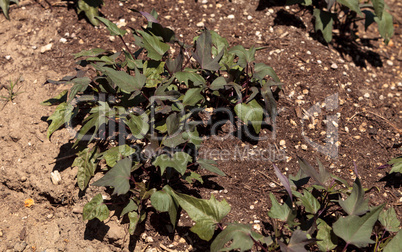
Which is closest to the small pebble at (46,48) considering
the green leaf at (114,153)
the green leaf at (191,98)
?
the green leaf at (114,153)

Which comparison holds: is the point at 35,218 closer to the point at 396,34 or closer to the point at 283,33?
the point at 283,33

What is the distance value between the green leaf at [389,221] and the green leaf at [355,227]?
199 millimetres

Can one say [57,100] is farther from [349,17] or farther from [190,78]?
[349,17]

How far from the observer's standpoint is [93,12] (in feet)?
10.3

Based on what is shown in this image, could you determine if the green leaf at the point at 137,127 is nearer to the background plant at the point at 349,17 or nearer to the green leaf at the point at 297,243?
the green leaf at the point at 297,243

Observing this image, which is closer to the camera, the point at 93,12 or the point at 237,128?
the point at 237,128

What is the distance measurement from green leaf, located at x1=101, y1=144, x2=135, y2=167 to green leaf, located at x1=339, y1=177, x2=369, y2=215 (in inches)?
48.4

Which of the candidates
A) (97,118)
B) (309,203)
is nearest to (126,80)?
(97,118)

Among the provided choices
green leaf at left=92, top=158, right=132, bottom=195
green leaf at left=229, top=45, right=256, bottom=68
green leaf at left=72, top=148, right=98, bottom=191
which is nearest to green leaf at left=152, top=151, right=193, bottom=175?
green leaf at left=92, top=158, right=132, bottom=195

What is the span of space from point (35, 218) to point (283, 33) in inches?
91.2

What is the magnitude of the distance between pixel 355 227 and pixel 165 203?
0.99 m

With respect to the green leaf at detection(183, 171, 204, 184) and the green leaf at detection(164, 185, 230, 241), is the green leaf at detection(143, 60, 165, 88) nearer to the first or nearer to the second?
the green leaf at detection(183, 171, 204, 184)

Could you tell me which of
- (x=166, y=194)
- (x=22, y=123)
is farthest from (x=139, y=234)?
(x=22, y=123)

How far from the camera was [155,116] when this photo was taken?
2.54 meters
